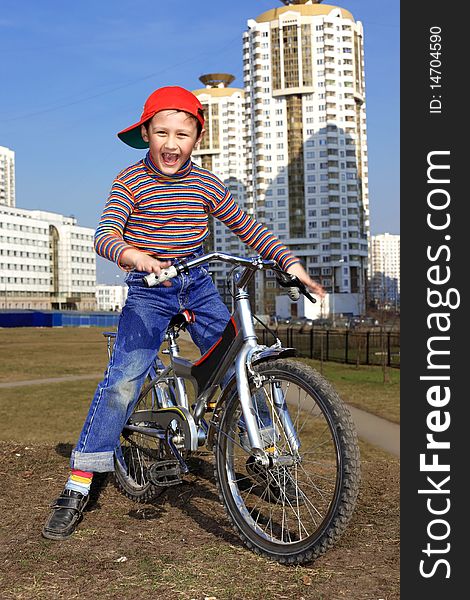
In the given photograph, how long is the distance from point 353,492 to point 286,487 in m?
0.76

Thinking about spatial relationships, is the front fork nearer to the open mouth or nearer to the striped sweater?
the striped sweater

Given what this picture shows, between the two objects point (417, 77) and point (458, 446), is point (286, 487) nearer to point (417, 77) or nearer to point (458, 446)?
point (458, 446)

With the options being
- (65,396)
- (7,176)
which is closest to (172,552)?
(65,396)

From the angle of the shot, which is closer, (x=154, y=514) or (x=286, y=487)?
(x=286, y=487)

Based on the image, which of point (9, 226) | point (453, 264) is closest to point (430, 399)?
point (453, 264)

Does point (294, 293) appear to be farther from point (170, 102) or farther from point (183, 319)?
point (170, 102)

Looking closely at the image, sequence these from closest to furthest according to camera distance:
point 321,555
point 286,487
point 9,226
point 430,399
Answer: point 430,399, point 321,555, point 286,487, point 9,226

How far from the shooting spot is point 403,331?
2559mm

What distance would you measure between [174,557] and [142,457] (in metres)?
1.19

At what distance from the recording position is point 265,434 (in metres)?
3.22

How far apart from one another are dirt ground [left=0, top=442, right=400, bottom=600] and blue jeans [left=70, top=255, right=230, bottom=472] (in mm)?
392

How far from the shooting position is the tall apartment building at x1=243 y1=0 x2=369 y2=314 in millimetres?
103500

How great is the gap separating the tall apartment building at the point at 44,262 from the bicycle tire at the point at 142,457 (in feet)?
374

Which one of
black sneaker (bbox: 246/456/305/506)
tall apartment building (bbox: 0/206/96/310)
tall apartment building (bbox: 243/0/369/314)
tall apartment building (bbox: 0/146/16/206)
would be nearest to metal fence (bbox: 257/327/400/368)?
black sneaker (bbox: 246/456/305/506)
